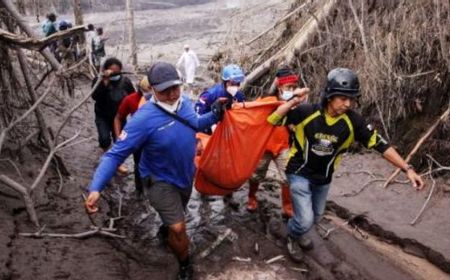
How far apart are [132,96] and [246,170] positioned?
1.77 m

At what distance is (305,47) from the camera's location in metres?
9.84

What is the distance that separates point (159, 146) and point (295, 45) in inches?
251

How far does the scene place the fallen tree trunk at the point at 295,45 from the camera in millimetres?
9531

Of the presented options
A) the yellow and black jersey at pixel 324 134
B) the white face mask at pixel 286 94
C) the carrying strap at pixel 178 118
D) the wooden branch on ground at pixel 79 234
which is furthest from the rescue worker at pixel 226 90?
the wooden branch on ground at pixel 79 234

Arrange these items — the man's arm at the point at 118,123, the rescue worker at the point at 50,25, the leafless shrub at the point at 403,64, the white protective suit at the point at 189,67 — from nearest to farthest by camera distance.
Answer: the man's arm at the point at 118,123 → the leafless shrub at the point at 403,64 → the rescue worker at the point at 50,25 → the white protective suit at the point at 189,67

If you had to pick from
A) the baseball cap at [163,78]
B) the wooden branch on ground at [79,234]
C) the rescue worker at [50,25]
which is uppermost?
the baseball cap at [163,78]

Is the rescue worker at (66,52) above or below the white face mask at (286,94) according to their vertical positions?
below

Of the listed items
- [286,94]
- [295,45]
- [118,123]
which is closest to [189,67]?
[295,45]

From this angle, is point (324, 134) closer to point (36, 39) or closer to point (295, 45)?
Result: point (36, 39)

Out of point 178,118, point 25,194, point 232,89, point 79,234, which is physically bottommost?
point 79,234

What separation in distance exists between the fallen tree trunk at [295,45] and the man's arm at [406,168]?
5.61 m

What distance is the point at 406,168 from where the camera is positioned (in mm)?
4137

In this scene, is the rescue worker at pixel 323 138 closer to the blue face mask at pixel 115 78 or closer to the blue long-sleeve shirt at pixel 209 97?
the blue long-sleeve shirt at pixel 209 97

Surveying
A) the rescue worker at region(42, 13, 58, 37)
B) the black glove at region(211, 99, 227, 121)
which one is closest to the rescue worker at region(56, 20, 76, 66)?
the black glove at region(211, 99, 227, 121)
